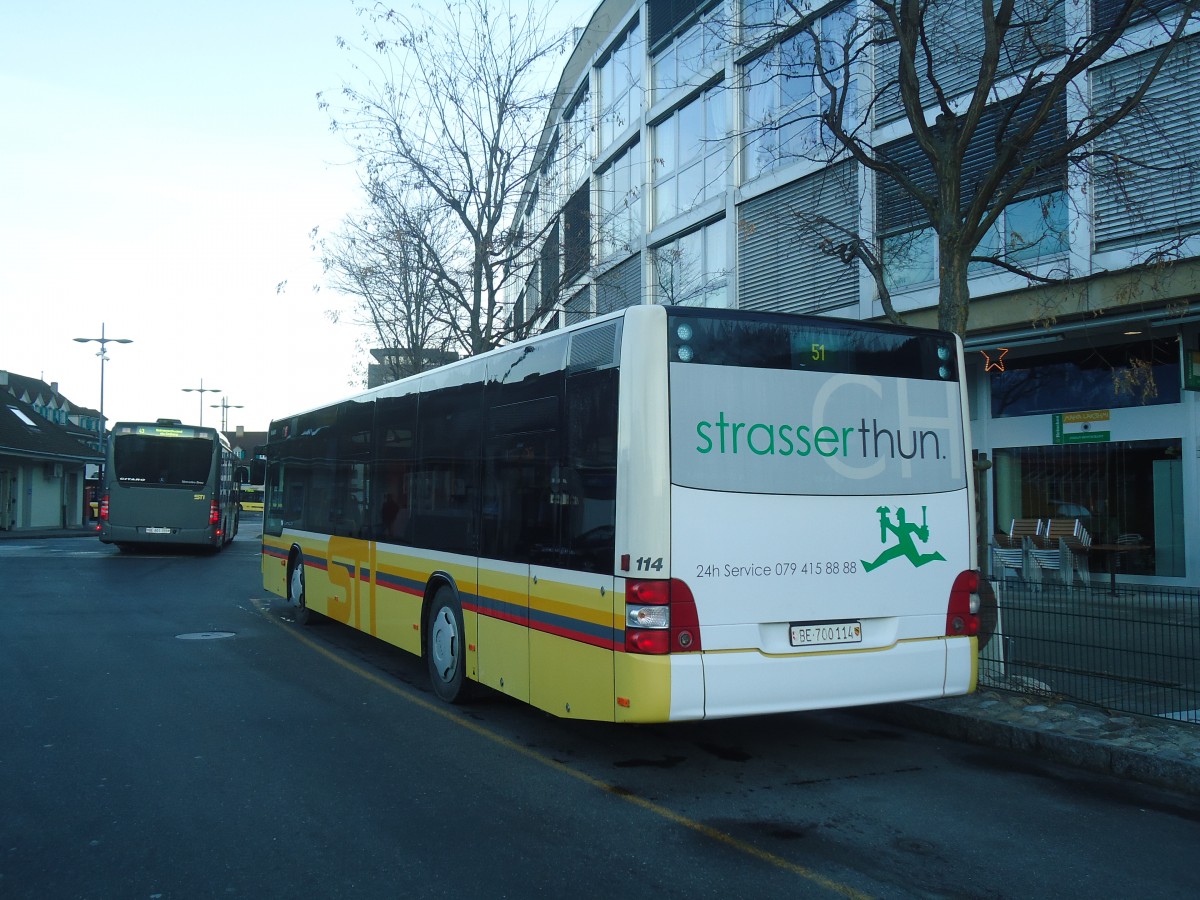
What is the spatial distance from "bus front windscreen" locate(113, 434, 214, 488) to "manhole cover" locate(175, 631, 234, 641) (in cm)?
1524

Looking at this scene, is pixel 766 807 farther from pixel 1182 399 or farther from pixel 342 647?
pixel 1182 399

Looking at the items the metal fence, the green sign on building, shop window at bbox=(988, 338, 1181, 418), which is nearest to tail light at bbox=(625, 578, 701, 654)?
the metal fence

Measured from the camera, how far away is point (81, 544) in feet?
106

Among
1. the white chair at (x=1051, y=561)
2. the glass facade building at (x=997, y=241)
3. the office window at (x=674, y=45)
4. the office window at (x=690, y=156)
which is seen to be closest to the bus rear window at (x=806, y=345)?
the glass facade building at (x=997, y=241)

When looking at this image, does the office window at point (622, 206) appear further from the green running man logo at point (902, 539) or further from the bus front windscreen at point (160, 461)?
the green running man logo at point (902, 539)

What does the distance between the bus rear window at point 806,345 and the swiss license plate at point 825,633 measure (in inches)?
60.6

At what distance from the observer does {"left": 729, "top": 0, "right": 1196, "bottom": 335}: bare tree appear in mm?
8398

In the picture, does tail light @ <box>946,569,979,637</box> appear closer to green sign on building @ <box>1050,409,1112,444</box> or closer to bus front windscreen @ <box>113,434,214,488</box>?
green sign on building @ <box>1050,409,1112,444</box>

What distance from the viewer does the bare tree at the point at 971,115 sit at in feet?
27.6

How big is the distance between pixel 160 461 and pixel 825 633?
23549mm

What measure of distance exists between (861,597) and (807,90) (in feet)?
46.3

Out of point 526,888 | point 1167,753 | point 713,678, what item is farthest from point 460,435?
point 1167,753

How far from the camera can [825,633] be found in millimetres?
6227

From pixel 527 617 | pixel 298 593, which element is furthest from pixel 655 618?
pixel 298 593
